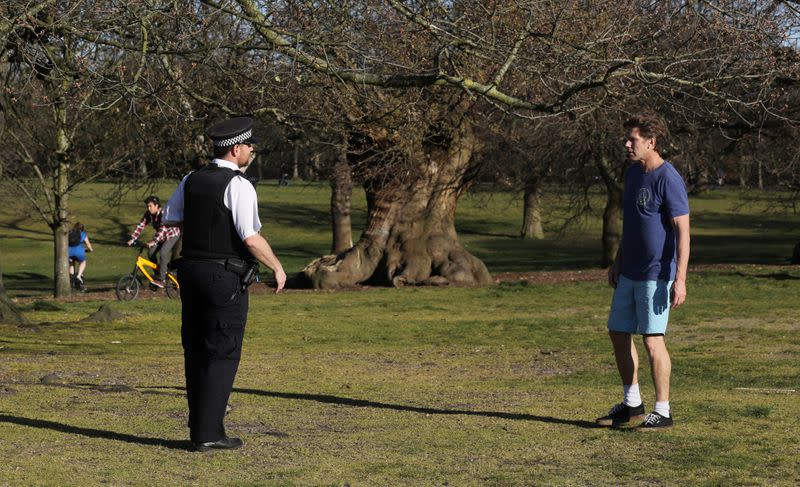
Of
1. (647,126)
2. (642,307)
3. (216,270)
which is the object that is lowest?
(642,307)

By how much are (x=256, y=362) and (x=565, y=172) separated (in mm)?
22589

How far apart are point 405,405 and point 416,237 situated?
17.6 metres

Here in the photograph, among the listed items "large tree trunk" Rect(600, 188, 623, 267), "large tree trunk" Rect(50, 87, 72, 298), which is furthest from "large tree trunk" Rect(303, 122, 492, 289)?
"large tree trunk" Rect(600, 188, 623, 267)

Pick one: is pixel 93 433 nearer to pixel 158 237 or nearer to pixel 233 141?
pixel 233 141

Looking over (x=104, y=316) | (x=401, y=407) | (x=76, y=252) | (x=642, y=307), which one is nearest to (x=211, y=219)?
(x=401, y=407)

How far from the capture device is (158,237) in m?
22.4

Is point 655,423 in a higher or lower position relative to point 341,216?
lower

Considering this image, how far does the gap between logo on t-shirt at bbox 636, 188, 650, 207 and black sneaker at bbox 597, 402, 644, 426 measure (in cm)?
130

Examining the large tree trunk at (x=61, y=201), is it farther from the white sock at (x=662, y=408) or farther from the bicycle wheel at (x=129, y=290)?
the white sock at (x=662, y=408)

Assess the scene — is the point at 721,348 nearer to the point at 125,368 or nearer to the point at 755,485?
the point at 125,368

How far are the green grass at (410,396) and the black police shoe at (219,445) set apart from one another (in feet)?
0.22

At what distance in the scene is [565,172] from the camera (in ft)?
112

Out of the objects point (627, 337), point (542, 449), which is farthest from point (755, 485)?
point (627, 337)

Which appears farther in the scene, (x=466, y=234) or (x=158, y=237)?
(x=466, y=234)
